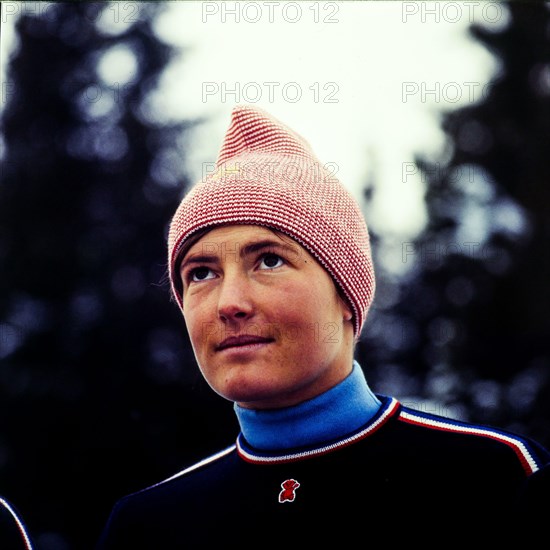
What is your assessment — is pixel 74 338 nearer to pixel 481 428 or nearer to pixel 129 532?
pixel 129 532

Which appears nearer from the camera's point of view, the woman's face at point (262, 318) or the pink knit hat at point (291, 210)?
the woman's face at point (262, 318)

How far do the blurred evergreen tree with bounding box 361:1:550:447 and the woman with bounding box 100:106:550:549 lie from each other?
79.3 inches

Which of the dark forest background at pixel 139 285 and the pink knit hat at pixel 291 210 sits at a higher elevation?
the pink knit hat at pixel 291 210

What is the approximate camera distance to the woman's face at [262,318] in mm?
1826

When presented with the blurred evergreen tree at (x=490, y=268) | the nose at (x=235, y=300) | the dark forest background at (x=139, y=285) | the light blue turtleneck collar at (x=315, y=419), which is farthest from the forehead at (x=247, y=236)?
the blurred evergreen tree at (x=490, y=268)

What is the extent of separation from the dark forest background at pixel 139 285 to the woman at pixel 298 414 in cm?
180

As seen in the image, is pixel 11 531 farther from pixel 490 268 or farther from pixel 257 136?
pixel 490 268

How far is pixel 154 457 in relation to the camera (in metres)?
3.90

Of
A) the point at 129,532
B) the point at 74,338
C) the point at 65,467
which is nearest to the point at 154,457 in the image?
the point at 65,467

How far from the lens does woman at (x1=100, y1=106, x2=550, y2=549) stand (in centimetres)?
178

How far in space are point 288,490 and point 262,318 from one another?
42 cm

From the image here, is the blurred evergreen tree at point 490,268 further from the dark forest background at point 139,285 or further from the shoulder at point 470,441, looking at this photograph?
the shoulder at point 470,441

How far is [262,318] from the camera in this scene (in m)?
1.82

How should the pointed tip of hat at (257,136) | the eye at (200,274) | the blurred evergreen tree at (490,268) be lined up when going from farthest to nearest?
1. the blurred evergreen tree at (490,268)
2. the pointed tip of hat at (257,136)
3. the eye at (200,274)
